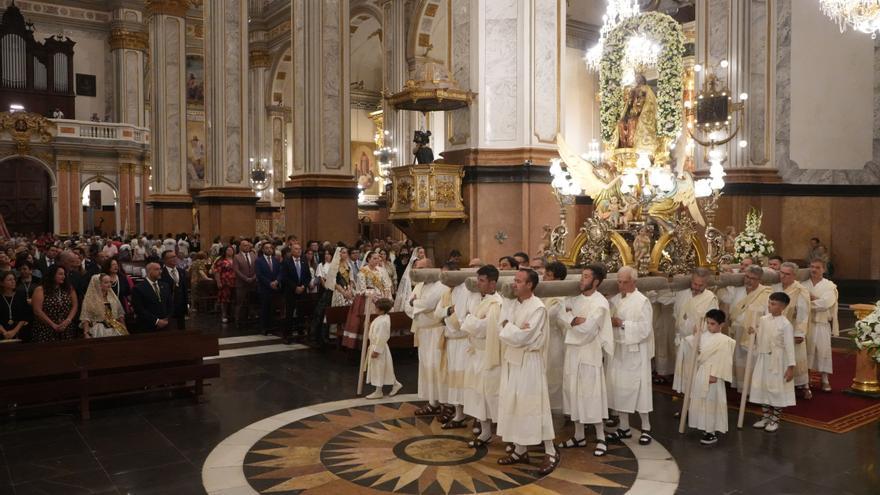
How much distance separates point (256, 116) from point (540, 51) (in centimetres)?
2242

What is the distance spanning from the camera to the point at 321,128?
49.3 ft

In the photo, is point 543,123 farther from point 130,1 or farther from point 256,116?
point 130,1

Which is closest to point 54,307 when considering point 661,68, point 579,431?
point 579,431

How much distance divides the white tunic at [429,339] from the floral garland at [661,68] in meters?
6.34

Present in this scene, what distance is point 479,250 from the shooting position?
10672mm

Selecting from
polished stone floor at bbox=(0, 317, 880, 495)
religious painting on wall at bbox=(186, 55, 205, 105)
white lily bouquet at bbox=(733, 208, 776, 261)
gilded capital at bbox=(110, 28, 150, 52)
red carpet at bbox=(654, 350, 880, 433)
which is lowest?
red carpet at bbox=(654, 350, 880, 433)

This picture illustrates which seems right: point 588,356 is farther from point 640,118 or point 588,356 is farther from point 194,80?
point 194,80

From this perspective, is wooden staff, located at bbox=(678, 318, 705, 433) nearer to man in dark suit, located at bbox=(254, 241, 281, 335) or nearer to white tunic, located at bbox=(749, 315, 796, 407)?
white tunic, located at bbox=(749, 315, 796, 407)

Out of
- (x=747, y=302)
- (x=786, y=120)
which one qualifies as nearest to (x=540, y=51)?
(x=747, y=302)

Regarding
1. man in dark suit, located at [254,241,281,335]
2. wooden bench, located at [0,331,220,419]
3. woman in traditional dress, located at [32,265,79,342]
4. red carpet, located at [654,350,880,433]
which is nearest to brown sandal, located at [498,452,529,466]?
red carpet, located at [654,350,880,433]

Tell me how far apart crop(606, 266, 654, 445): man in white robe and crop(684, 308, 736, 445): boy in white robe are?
0.45 meters

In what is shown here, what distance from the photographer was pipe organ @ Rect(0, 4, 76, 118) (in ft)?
105

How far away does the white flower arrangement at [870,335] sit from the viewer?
23.4ft

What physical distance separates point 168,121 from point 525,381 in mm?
20774
